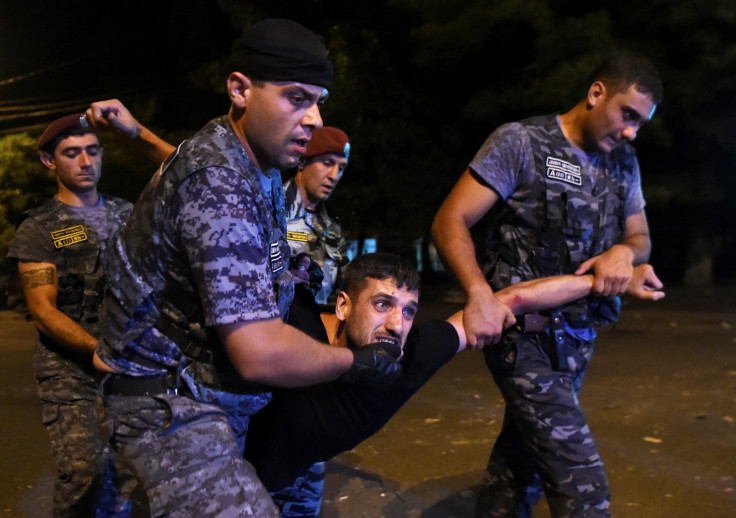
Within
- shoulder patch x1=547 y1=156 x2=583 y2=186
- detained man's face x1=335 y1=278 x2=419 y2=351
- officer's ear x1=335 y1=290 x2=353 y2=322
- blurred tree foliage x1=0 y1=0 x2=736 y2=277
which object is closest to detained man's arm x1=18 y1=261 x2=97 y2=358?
officer's ear x1=335 y1=290 x2=353 y2=322

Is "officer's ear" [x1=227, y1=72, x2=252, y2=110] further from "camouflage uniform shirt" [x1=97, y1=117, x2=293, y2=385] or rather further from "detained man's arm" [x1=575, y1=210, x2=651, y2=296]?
"detained man's arm" [x1=575, y1=210, x2=651, y2=296]

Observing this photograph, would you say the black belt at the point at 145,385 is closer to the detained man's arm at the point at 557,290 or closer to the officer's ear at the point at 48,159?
the detained man's arm at the point at 557,290

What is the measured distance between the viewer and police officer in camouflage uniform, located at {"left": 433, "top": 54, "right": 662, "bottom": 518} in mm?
3176

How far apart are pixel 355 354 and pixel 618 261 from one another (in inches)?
57.7

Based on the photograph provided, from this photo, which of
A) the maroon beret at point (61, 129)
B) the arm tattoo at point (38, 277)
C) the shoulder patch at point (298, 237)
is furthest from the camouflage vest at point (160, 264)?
the shoulder patch at point (298, 237)

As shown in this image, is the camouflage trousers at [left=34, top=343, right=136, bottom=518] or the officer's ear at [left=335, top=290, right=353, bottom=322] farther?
the camouflage trousers at [left=34, top=343, right=136, bottom=518]

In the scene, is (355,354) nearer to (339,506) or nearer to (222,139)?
(222,139)

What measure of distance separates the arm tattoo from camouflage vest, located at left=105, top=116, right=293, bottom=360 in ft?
5.97

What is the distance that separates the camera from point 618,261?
320 centimetres

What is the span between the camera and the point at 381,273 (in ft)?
8.98

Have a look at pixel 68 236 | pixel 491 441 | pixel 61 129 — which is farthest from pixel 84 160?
pixel 491 441

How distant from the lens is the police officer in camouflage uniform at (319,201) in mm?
4250

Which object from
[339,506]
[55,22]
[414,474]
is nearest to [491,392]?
[414,474]

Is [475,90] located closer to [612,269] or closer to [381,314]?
[612,269]
